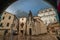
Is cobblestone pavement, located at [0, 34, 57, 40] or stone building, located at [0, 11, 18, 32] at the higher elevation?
stone building, located at [0, 11, 18, 32]

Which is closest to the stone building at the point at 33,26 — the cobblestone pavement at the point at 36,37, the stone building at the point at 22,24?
the stone building at the point at 22,24

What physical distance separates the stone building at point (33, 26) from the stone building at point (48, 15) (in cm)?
13

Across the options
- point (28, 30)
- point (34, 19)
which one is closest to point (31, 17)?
point (34, 19)

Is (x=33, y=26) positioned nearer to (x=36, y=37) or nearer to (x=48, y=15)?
(x=36, y=37)

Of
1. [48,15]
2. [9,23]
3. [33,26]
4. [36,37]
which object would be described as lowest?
[36,37]

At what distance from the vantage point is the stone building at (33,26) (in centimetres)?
393

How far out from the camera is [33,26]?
3980mm

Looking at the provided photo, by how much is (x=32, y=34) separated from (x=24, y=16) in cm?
62

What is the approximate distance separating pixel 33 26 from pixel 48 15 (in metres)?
0.59

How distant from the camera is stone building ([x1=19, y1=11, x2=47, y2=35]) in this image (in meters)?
3.93

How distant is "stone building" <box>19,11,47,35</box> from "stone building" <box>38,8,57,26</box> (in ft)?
0.43

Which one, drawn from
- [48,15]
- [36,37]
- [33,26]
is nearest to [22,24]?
[33,26]

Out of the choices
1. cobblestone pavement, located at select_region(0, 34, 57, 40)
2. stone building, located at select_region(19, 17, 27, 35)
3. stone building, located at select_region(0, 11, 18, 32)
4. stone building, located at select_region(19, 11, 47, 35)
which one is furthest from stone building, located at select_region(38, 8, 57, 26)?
stone building, located at select_region(0, 11, 18, 32)

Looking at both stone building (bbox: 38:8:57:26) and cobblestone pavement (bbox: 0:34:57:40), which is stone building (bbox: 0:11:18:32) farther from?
stone building (bbox: 38:8:57:26)
